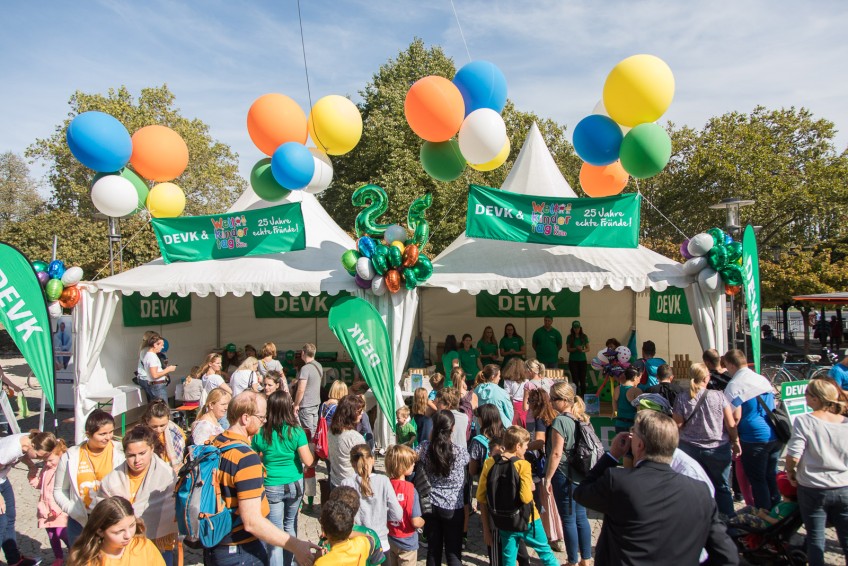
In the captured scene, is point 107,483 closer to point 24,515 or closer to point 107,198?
point 24,515

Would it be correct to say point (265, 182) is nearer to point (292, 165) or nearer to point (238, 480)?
point (292, 165)

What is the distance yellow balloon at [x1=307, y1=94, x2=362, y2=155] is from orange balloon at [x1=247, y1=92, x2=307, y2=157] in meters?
0.21

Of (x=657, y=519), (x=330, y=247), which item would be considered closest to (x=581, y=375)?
(x=330, y=247)

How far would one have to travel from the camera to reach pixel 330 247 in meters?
8.30

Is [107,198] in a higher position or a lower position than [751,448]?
higher

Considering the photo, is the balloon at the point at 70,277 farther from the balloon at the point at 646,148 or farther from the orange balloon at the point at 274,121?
the balloon at the point at 646,148

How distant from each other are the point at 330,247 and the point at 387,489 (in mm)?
5543

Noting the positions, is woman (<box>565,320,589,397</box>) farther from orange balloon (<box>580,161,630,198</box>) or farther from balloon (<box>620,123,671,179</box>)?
balloon (<box>620,123,671,179</box>)

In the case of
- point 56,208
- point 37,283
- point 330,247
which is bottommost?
point 37,283

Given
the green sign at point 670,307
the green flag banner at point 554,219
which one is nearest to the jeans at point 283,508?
the green flag banner at point 554,219

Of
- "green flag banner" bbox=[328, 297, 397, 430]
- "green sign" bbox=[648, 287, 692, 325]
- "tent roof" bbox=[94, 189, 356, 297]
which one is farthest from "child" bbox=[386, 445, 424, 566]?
"green sign" bbox=[648, 287, 692, 325]

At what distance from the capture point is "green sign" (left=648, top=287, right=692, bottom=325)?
8.32 m

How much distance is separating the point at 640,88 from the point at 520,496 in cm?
480

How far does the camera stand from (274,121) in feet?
23.5
